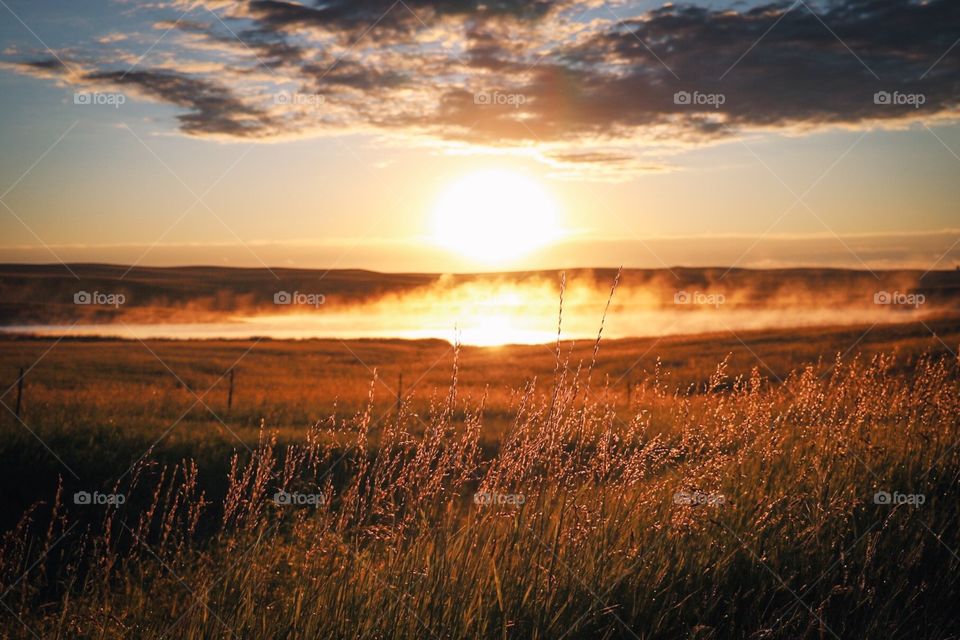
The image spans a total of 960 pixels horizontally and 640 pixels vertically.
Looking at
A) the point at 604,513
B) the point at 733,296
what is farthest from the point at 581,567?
the point at 733,296

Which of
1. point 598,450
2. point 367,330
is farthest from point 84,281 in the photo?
point 598,450

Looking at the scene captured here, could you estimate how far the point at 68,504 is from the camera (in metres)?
11.5

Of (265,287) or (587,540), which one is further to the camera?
(265,287)

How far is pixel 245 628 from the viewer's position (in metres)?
4.33

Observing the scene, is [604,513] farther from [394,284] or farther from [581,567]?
[394,284]

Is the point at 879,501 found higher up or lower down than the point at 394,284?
lower down

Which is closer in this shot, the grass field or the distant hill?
the grass field

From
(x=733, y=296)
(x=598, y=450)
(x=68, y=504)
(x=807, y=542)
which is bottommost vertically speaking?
(x=68, y=504)

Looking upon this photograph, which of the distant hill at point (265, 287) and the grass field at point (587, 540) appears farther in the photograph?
the distant hill at point (265, 287)

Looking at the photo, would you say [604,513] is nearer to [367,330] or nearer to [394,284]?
[367,330]

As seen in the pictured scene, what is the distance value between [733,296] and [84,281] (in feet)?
246

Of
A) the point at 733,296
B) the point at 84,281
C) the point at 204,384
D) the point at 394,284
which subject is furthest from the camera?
the point at 394,284

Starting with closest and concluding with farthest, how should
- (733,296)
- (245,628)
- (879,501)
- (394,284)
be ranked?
(245,628), (879,501), (733,296), (394,284)

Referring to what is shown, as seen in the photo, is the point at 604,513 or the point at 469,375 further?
the point at 469,375
